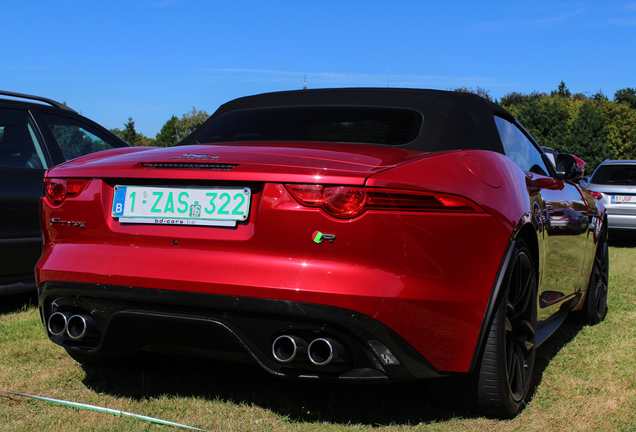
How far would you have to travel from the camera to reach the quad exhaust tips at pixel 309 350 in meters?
2.29

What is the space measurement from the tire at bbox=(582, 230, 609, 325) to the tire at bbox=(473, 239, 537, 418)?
1888 millimetres

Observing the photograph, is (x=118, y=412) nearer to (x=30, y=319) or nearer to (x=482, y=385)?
(x=482, y=385)

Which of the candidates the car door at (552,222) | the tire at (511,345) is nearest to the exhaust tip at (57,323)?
the tire at (511,345)

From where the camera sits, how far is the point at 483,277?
2.42 metres

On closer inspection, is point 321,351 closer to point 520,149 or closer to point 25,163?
point 520,149

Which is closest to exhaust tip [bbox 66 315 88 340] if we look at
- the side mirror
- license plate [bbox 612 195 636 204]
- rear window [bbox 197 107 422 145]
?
rear window [bbox 197 107 422 145]

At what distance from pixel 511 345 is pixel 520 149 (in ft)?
4.30

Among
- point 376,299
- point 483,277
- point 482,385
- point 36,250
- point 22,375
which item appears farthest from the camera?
point 36,250

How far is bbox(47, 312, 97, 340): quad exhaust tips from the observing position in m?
2.58

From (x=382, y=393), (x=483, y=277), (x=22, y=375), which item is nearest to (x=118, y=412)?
(x=22, y=375)

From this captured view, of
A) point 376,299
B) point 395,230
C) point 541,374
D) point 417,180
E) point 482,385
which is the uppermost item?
point 417,180

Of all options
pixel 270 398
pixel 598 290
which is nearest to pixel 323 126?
pixel 270 398

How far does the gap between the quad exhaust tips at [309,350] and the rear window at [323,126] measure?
1043 millimetres

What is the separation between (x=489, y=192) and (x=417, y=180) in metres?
0.38
